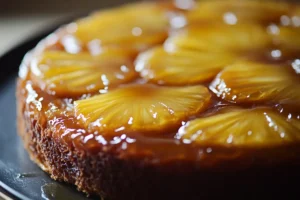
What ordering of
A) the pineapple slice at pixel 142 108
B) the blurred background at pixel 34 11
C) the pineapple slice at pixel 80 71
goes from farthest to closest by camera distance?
the blurred background at pixel 34 11 < the pineapple slice at pixel 80 71 < the pineapple slice at pixel 142 108

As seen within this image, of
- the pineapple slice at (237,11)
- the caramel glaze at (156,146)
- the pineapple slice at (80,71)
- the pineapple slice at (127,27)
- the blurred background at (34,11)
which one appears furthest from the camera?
the blurred background at (34,11)

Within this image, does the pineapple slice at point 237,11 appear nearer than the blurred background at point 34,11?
Yes

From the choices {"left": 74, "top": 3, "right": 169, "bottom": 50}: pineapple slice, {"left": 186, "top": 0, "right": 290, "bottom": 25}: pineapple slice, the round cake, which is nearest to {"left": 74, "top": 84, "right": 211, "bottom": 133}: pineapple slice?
the round cake

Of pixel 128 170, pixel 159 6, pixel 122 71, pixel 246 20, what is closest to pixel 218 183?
pixel 128 170

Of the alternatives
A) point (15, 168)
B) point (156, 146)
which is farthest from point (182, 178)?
point (15, 168)

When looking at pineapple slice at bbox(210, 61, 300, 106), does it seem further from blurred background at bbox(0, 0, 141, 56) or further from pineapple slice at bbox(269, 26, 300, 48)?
blurred background at bbox(0, 0, 141, 56)

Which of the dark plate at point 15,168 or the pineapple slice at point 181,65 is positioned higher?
the pineapple slice at point 181,65

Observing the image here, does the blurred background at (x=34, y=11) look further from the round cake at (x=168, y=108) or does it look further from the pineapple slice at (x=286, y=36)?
the pineapple slice at (x=286, y=36)

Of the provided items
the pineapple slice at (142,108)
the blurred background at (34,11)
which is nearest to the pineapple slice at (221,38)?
the pineapple slice at (142,108)

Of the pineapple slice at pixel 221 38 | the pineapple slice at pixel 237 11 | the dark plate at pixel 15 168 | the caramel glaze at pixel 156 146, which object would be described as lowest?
the dark plate at pixel 15 168
